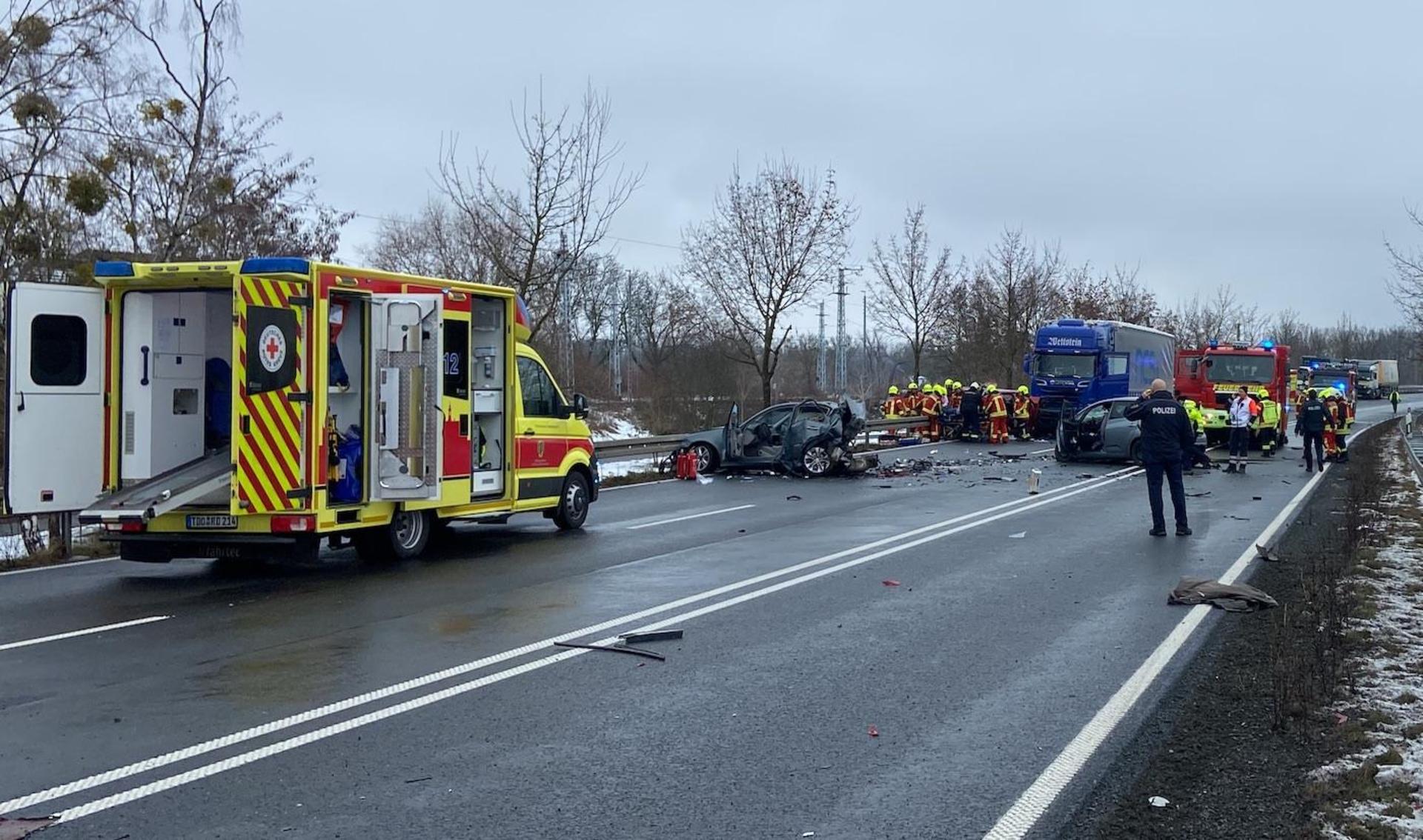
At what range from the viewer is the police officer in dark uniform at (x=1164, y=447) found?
579 inches

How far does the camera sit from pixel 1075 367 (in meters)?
36.4

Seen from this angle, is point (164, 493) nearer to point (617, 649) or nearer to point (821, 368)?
point (617, 649)

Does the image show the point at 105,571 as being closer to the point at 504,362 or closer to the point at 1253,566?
the point at 504,362

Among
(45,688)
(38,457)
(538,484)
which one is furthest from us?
(538,484)

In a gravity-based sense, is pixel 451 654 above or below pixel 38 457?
below

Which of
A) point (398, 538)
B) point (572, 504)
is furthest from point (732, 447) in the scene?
point (398, 538)

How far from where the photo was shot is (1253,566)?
12.1 meters

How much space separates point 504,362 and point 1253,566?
26.5 ft

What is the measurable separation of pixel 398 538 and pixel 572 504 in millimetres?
3263

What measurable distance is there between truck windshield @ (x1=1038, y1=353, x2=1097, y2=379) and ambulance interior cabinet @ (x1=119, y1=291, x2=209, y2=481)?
28.3 m

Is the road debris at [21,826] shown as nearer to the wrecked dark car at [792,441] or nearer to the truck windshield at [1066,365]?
the wrecked dark car at [792,441]

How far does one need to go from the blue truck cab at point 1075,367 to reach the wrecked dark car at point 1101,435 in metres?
7.82

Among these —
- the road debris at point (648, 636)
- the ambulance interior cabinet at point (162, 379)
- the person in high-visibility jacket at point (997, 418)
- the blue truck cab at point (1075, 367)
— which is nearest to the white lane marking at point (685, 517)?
the ambulance interior cabinet at point (162, 379)

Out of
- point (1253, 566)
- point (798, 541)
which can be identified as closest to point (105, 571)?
point (798, 541)
